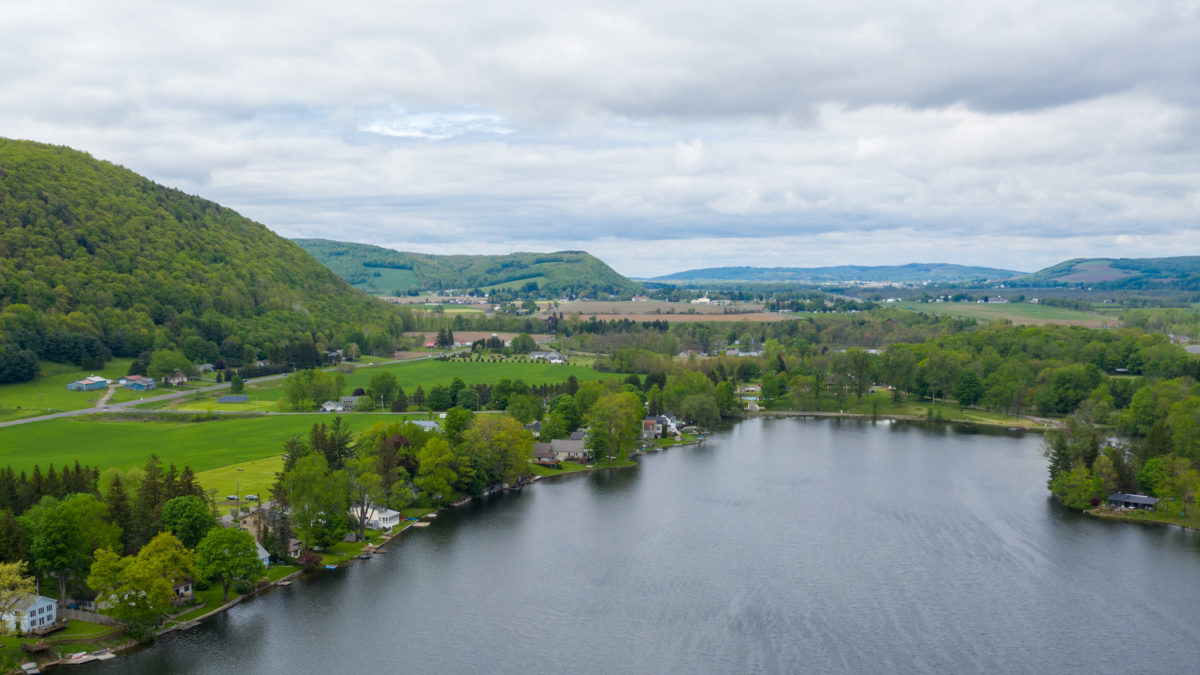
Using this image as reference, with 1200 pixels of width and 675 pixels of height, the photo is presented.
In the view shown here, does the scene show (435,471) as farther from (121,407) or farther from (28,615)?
(121,407)

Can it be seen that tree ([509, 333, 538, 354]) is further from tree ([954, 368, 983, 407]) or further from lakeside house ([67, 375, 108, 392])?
tree ([954, 368, 983, 407])

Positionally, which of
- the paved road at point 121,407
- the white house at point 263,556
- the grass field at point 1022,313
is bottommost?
the white house at point 263,556

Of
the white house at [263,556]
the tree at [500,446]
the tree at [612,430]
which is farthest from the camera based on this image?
the tree at [612,430]

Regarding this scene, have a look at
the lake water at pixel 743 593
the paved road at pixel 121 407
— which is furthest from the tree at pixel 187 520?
the paved road at pixel 121 407

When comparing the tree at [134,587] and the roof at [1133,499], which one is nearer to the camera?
the tree at [134,587]

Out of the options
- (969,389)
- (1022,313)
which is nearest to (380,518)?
(969,389)

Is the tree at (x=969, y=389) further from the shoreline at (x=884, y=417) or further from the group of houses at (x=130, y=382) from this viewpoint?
the group of houses at (x=130, y=382)

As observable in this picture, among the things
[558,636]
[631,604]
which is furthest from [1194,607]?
[558,636]
